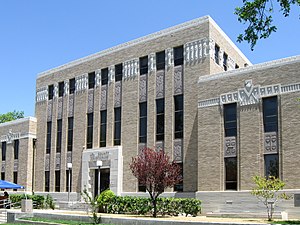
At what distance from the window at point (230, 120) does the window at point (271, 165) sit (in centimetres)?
257

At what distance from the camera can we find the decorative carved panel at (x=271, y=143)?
26.1 meters

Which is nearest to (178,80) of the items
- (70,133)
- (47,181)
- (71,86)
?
(70,133)

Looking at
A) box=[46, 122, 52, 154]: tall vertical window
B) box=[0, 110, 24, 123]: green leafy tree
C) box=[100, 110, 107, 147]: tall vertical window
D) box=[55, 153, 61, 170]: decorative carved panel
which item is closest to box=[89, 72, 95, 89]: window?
box=[100, 110, 107, 147]: tall vertical window

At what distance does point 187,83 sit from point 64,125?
43.6ft

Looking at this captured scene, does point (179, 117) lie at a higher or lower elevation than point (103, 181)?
higher

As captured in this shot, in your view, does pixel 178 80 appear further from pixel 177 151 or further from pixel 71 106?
pixel 71 106

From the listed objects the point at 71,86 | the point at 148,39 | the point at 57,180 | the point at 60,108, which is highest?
the point at 148,39

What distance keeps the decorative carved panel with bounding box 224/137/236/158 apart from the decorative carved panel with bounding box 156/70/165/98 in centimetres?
711

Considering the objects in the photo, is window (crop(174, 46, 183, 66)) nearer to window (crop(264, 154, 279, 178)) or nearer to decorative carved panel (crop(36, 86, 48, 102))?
window (crop(264, 154, 279, 178))

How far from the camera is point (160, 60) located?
112ft

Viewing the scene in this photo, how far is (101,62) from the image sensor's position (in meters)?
38.4

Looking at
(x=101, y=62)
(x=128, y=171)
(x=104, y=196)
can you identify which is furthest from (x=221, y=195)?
(x=101, y=62)

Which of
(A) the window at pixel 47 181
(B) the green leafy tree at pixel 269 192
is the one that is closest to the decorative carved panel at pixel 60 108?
(A) the window at pixel 47 181

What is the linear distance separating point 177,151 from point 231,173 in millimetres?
5131
